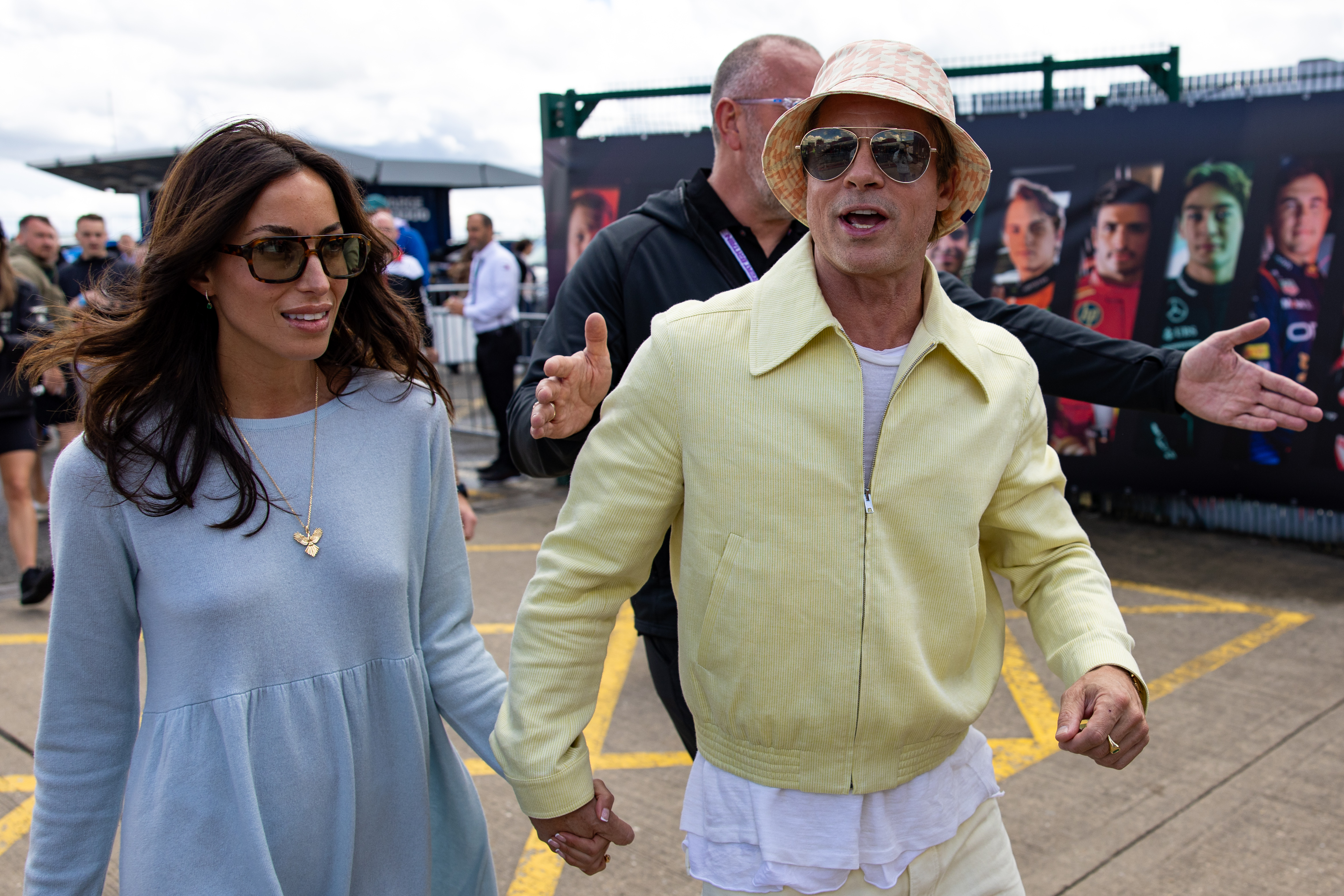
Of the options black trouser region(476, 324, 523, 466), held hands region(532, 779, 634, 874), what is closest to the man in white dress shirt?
black trouser region(476, 324, 523, 466)

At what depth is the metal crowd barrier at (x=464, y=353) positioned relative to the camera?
11562mm

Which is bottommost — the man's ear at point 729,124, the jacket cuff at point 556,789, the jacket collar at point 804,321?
the jacket cuff at point 556,789

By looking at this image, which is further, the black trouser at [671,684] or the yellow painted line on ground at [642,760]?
the yellow painted line on ground at [642,760]

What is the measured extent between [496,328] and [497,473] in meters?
1.13

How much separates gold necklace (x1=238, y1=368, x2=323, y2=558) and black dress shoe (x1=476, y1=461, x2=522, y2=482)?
21.9 feet

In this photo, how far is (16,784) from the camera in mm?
3973

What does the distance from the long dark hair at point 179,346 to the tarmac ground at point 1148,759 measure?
1903 millimetres

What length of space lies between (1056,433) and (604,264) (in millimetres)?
4893

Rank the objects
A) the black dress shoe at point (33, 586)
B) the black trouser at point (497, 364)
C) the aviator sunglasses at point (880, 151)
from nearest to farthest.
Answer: the aviator sunglasses at point (880, 151)
the black dress shoe at point (33, 586)
the black trouser at point (497, 364)

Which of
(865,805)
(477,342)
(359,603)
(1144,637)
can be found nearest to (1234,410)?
(865,805)

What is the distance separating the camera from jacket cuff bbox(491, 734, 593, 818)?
69.4 inches

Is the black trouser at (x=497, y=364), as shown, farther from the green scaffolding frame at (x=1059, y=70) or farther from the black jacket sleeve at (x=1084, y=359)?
the black jacket sleeve at (x=1084, y=359)

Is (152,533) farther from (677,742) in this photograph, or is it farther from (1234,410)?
(677,742)

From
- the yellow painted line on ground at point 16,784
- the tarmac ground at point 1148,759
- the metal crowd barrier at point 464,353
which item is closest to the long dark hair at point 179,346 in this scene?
the tarmac ground at point 1148,759
